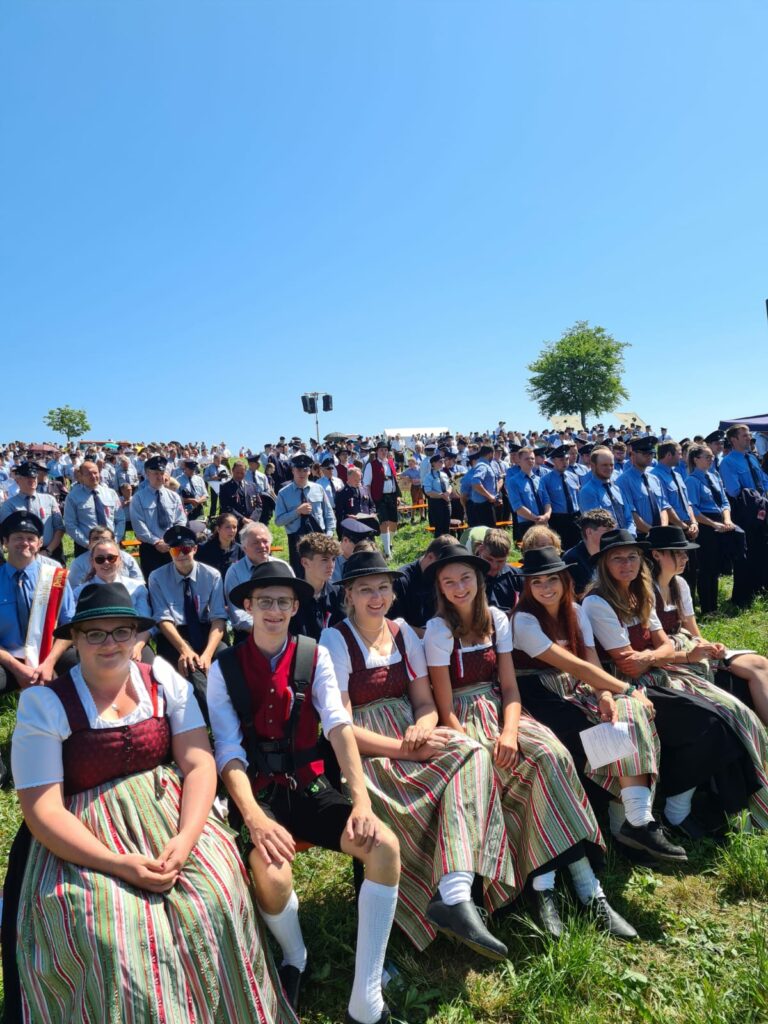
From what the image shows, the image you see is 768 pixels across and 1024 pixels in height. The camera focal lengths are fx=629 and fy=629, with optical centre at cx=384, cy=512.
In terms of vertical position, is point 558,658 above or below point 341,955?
above

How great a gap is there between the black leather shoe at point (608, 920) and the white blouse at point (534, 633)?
4.20 ft

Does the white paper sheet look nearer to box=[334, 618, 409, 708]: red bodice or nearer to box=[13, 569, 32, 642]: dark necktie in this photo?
box=[334, 618, 409, 708]: red bodice

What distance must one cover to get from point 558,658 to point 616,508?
171 inches

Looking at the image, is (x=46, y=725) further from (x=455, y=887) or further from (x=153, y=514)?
(x=153, y=514)

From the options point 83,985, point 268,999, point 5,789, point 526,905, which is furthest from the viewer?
point 5,789

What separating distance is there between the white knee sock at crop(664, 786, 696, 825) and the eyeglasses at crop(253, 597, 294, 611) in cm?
255

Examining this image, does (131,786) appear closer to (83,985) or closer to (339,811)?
(83,985)

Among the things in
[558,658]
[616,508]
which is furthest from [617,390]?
[558,658]

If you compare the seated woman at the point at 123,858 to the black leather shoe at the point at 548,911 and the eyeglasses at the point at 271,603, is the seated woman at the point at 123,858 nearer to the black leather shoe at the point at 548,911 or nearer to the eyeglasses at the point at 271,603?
the eyeglasses at the point at 271,603

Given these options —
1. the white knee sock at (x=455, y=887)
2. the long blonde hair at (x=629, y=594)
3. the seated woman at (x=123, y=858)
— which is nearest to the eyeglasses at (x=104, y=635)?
the seated woman at (x=123, y=858)

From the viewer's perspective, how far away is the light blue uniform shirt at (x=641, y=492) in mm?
7789

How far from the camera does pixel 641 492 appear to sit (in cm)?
781

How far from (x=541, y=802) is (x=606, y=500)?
5187mm

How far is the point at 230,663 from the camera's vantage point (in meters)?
3.05
